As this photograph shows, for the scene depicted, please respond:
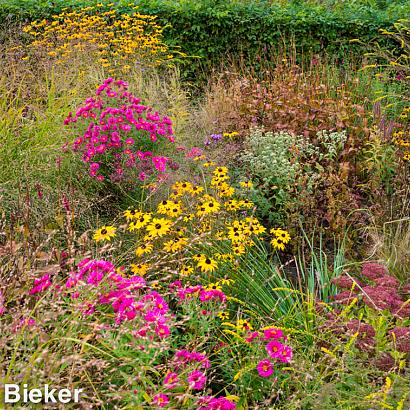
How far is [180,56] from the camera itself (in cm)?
916

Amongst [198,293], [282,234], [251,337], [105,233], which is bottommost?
[282,234]

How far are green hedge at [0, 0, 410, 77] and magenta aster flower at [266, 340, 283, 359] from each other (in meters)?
6.97

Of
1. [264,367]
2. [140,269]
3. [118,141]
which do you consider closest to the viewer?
[264,367]

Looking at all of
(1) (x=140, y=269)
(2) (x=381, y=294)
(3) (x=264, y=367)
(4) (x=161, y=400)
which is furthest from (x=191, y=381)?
(2) (x=381, y=294)

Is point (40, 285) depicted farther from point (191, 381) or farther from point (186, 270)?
point (186, 270)

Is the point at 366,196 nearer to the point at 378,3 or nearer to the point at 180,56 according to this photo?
the point at 180,56

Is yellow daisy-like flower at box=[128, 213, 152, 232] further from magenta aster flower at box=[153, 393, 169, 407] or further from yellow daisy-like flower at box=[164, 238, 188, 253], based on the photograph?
magenta aster flower at box=[153, 393, 169, 407]

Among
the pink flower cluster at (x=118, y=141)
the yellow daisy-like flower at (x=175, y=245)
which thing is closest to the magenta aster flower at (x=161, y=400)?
the yellow daisy-like flower at (x=175, y=245)

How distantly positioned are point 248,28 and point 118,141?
5.37 meters

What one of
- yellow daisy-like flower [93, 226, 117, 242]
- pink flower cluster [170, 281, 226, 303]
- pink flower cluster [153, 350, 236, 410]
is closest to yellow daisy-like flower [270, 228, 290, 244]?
pink flower cluster [170, 281, 226, 303]

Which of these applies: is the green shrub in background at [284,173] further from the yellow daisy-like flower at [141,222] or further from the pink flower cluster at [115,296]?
the pink flower cluster at [115,296]

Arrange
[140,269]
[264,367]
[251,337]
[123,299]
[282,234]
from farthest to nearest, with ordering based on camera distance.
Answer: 1. [282,234]
2. [140,269]
3. [251,337]
4. [264,367]
5. [123,299]

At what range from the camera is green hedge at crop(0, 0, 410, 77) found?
9.02 metres

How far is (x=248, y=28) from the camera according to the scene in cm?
911
